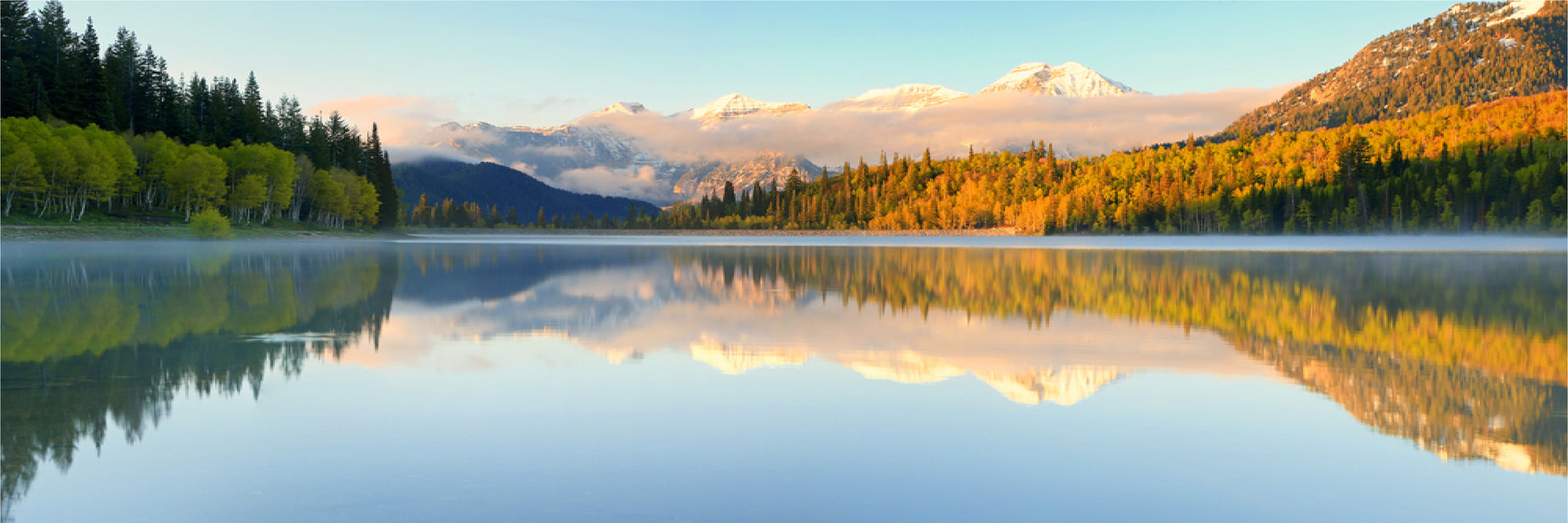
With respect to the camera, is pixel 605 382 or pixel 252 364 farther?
pixel 252 364

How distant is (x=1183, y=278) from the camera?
1377 inches

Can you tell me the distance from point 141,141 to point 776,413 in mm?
97807

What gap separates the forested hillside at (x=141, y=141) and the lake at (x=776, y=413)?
65761mm

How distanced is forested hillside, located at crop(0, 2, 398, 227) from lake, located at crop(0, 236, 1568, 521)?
65761mm

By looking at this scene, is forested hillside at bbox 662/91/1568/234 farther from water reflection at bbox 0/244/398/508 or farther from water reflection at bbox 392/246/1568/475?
water reflection at bbox 0/244/398/508

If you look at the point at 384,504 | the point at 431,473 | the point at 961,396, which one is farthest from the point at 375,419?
the point at 961,396

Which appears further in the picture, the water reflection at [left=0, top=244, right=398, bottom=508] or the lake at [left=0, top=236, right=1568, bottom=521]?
the water reflection at [left=0, top=244, right=398, bottom=508]

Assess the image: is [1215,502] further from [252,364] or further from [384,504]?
[252,364]

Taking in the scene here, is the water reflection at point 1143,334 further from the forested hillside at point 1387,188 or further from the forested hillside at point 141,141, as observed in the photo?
the forested hillside at point 1387,188

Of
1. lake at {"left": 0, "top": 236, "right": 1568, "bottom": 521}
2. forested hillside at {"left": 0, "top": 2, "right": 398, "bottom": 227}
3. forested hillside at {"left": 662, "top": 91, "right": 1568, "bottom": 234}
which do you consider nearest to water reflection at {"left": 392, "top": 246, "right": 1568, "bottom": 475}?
lake at {"left": 0, "top": 236, "right": 1568, "bottom": 521}

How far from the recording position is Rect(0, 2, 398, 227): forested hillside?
2867 inches

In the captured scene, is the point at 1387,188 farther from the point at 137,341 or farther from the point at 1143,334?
the point at 137,341

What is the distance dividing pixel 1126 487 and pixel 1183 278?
1206 inches

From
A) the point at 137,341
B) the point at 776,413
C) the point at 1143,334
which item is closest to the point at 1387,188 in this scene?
the point at 1143,334
